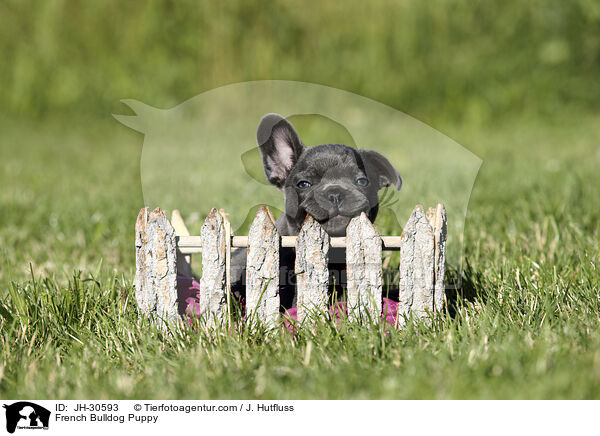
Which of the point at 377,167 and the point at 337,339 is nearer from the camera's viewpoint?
the point at 337,339

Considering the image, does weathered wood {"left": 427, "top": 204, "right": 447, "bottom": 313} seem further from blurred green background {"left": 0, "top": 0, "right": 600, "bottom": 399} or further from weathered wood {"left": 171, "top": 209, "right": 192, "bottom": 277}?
weathered wood {"left": 171, "top": 209, "right": 192, "bottom": 277}

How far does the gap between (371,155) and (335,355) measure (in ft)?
3.37

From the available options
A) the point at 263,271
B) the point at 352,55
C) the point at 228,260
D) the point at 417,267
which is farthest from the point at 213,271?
the point at 352,55

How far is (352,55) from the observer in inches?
460

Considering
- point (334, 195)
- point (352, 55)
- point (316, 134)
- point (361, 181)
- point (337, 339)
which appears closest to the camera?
point (337, 339)

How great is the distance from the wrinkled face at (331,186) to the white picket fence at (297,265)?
0.35 feet

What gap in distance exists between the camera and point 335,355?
2.60 meters

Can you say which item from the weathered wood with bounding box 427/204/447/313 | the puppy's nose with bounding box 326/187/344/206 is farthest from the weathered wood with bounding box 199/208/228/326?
the weathered wood with bounding box 427/204/447/313

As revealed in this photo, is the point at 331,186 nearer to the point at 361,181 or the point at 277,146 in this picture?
the point at 361,181

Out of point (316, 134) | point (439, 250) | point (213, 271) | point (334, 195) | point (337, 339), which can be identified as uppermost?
point (316, 134)

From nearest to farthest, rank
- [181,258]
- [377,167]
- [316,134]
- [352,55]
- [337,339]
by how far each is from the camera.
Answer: [337,339], [377,167], [316,134], [181,258], [352,55]

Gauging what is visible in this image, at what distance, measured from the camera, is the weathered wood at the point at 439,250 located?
2.85 meters

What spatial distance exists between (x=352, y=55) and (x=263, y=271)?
944 centimetres
